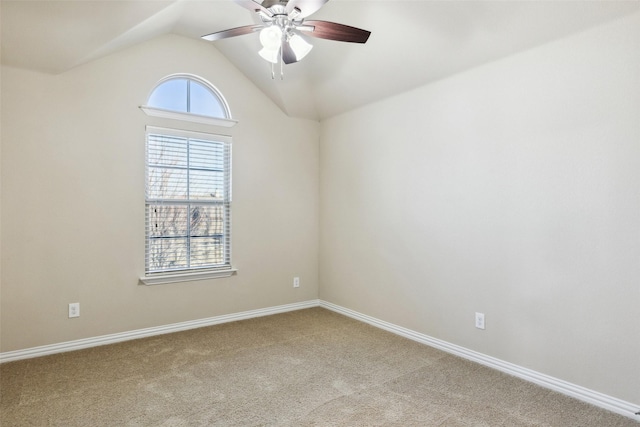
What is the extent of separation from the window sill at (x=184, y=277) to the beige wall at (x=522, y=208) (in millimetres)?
1535

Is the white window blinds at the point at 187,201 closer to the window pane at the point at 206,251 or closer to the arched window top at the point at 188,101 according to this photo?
the window pane at the point at 206,251

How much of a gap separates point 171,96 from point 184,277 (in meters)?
1.79

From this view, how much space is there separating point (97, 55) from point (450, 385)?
3773 mm

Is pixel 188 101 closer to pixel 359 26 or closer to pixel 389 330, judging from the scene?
pixel 359 26

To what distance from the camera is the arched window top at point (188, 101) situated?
3670 mm

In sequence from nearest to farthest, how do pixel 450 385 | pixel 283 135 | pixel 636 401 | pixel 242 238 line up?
1. pixel 636 401
2. pixel 450 385
3. pixel 242 238
4. pixel 283 135

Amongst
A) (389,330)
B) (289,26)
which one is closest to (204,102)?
(289,26)

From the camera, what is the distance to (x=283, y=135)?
4.47 metres

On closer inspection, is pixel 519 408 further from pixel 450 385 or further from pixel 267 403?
pixel 267 403

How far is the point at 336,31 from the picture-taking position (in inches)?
88.8

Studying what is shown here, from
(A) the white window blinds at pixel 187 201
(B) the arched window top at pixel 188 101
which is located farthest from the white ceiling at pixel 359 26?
(A) the white window blinds at pixel 187 201

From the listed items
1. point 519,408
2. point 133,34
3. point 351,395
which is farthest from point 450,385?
point 133,34

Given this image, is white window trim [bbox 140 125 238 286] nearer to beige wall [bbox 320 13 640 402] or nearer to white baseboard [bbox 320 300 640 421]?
beige wall [bbox 320 13 640 402]

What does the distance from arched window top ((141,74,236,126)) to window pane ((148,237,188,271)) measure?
1.22 metres
